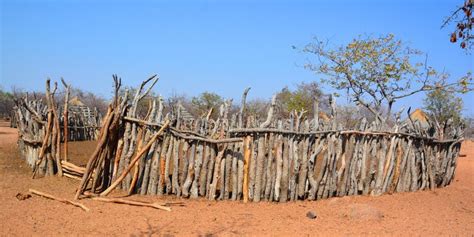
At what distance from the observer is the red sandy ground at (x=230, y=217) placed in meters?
4.73

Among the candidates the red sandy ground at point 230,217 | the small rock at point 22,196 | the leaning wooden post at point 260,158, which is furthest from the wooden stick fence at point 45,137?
the leaning wooden post at point 260,158

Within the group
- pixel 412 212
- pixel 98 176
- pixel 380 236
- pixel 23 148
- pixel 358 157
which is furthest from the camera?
pixel 23 148

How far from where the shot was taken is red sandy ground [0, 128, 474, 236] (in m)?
4.73

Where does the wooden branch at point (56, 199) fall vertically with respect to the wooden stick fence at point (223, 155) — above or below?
below

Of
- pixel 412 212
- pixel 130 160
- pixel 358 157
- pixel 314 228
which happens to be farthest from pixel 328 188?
pixel 130 160

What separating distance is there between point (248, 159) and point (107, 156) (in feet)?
6.94

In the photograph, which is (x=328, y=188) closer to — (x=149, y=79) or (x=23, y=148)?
(x=149, y=79)

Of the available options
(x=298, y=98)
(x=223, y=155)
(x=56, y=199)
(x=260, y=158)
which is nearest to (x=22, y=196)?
(x=56, y=199)

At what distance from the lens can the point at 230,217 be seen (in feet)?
17.8

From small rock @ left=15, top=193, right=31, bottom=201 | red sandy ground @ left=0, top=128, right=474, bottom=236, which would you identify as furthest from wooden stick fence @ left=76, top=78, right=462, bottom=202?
small rock @ left=15, top=193, right=31, bottom=201

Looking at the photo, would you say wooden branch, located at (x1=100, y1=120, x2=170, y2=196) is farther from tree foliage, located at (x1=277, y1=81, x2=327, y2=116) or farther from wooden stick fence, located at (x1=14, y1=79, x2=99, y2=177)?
tree foliage, located at (x1=277, y1=81, x2=327, y2=116)

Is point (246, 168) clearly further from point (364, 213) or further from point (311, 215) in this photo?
point (364, 213)

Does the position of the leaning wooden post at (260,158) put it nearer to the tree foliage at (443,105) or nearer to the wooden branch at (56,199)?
the wooden branch at (56,199)

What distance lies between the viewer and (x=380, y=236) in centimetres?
471
